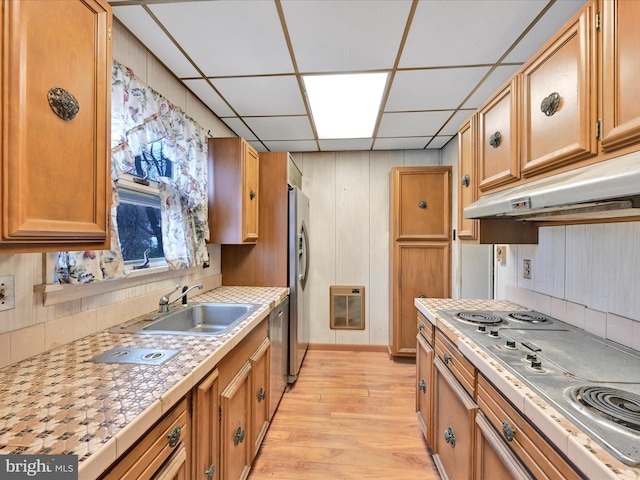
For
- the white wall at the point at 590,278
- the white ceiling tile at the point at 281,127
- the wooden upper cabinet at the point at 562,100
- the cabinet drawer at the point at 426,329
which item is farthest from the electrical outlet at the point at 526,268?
the white ceiling tile at the point at 281,127

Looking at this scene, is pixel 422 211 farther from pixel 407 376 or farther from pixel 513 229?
pixel 407 376

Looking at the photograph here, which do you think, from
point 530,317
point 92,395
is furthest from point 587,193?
point 92,395

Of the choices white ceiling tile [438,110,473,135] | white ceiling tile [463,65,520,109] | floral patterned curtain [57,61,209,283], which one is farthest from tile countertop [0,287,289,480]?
white ceiling tile [438,110,473,135]

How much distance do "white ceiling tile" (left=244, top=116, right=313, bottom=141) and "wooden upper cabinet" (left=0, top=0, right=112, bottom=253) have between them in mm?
1666

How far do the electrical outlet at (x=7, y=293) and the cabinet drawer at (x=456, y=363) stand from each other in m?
1.76

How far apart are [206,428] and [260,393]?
29.1 inches

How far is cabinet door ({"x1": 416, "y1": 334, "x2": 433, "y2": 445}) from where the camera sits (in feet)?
5.65

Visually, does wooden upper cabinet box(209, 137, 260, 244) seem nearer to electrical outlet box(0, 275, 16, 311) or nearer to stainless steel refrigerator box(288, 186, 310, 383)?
stainless steel refrigerator box(288, 186, 310, 383)

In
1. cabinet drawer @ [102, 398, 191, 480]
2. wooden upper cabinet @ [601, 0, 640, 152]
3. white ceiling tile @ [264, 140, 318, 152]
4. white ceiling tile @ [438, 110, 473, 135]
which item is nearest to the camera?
cabinet drawer @ [102, 398, 191, 480]

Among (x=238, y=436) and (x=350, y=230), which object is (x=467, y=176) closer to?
(x=350, y=230)

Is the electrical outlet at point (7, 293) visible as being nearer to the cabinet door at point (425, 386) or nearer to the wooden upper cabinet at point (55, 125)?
the wooden upper cabinet at point (55, 125)

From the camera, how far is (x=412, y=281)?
3.12m

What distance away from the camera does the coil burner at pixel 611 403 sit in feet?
2.27

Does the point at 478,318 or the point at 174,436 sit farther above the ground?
the point at 478,318
